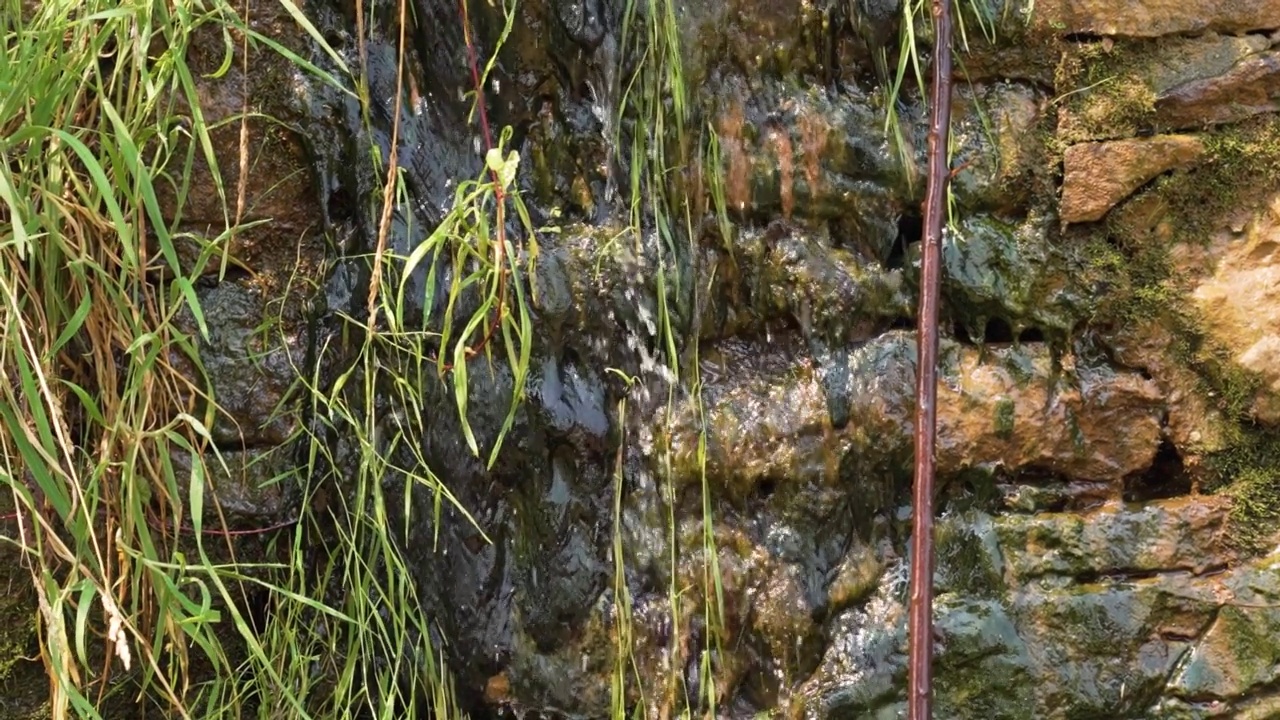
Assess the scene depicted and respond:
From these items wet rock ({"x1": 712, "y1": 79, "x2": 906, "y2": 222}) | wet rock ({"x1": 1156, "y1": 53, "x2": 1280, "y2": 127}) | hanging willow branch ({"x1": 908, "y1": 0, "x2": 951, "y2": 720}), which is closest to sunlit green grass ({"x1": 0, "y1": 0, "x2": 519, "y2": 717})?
wet rock ({"x1": 712, "y1": 79, "x2": 906, "y2": 222})

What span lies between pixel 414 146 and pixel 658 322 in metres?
0.50

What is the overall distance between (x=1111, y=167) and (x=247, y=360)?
1.46 metres

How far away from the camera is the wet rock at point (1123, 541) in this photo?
1.78m

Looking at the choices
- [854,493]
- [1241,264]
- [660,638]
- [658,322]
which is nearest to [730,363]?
[658,322]

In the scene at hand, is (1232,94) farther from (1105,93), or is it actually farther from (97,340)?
(97,340)

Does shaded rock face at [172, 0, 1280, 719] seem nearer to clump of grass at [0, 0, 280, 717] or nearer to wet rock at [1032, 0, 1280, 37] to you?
wet rock at [1032, 0, 1280, 37]

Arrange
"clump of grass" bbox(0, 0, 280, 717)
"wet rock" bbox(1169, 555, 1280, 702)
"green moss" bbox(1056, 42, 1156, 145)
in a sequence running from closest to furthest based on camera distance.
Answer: "clump of grass" bbox(0, 0, 280, 717) < "wet rock" bbox(1169, 555, 1280, 702) < "green moss" bbox(1056, 42, 1156, 145)

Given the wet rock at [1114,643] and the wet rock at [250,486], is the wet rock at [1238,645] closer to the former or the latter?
the wet rock at [1114,643]

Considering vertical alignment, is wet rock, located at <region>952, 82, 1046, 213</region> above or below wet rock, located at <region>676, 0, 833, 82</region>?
below

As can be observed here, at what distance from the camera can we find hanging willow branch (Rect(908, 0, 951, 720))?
1.52 meters

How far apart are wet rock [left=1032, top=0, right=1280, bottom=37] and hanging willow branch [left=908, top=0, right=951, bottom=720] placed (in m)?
0.23

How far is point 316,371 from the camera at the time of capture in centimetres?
182

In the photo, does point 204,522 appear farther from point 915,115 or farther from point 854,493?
point 915,115

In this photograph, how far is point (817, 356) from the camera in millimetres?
1874
